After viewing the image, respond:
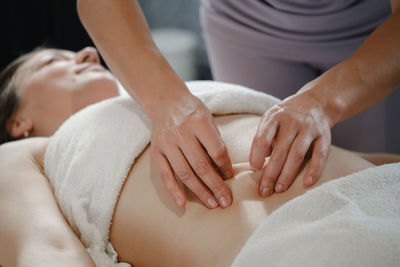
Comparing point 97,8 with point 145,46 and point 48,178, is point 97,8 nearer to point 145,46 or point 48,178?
point 145,46

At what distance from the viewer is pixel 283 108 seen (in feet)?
2.60

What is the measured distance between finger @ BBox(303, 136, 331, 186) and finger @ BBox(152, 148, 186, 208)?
235 mm

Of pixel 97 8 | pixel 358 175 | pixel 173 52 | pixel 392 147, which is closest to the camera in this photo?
pixel 358 175

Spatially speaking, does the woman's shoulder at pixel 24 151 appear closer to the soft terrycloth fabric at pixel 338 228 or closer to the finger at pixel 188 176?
the finger at pixel 188 176

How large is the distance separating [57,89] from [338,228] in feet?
3.48

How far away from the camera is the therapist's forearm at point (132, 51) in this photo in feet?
2.84

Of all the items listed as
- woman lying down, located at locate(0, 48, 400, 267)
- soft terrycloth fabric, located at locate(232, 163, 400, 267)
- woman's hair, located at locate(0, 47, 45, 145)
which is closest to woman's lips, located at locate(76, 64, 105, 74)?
woman's hair, located at locate(0, 47, 45, 145)

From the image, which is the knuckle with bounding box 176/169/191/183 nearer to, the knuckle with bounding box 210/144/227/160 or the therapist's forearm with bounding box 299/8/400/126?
the knuckle with bounding box 210/144/227/160

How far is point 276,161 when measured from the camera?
0.76 m

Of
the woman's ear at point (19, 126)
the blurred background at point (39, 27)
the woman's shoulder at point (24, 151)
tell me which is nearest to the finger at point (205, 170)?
the woman's shoulder at point (24, 151)

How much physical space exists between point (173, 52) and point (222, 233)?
2236mm

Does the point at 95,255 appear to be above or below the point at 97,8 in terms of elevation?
below

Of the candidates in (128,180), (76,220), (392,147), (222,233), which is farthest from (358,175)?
(392,147)

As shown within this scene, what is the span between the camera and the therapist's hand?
2.47 ft
